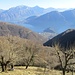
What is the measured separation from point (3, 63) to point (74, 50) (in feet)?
76.1

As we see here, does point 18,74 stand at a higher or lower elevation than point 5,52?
lower

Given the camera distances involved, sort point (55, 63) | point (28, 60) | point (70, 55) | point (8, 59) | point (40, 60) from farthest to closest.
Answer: point (40, 60), point (55, 63), point (28, 60), point (8, 59), point (70, 55)

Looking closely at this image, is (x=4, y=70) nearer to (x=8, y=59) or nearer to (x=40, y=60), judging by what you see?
(x=8, y=59)

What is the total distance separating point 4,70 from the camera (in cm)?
5866

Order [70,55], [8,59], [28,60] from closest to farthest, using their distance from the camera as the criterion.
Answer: [70,55] < [8,59] < [28,60]

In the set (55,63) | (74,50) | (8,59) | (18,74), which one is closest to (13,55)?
(8,59)

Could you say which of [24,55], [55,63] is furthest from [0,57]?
[55,63]

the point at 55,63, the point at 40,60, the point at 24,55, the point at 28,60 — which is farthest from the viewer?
the point at 40,60

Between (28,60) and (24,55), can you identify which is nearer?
(28,60)

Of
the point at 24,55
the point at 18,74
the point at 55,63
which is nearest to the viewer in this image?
the point at 18,74

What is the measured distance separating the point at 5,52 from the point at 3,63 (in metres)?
2.88

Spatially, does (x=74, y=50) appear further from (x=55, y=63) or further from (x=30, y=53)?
(x=55, y=63)

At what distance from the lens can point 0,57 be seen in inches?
2314

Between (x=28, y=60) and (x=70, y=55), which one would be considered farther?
(x=28, y=60)
